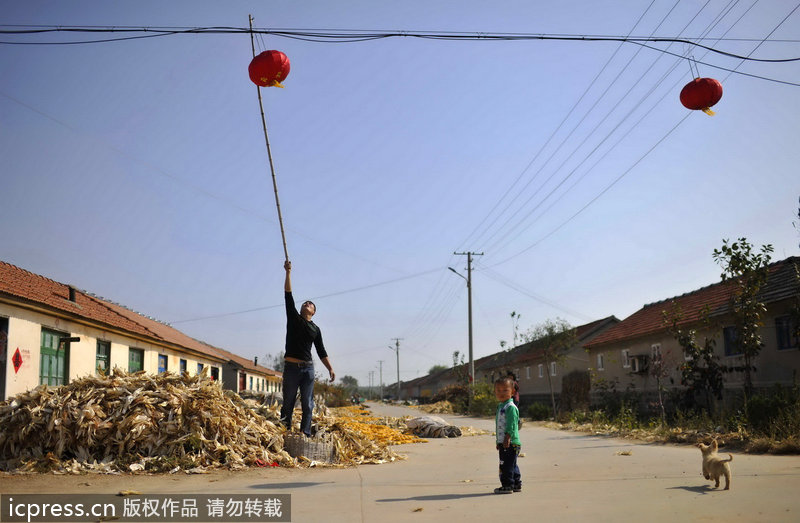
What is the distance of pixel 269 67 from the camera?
8367 millimetres

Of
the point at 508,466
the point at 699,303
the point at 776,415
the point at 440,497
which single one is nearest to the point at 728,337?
the point at 699,303

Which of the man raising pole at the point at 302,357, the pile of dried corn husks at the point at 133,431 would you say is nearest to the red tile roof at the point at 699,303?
the man raising pole at the point at 302,357

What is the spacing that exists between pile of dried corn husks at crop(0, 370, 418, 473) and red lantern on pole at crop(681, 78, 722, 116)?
290 inches

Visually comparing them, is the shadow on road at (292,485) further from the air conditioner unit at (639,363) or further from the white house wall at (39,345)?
the air conditioner unit at (639,363)

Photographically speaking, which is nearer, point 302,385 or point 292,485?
point 292,485

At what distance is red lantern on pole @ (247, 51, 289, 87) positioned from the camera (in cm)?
836

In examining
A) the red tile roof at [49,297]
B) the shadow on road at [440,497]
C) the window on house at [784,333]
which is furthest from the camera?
the window on house at [784,333]

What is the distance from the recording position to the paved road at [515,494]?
19.0 feet

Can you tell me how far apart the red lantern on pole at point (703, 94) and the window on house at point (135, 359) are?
19605mm

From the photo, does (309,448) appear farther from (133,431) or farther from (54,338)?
(54,338)

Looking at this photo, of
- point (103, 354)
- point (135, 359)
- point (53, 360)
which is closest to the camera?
point (53, 360)

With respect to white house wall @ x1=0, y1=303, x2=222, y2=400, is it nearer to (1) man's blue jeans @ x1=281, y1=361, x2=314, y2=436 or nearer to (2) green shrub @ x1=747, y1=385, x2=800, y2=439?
(1) man's blue jeans @ x1=281, y1=361, x2=314, y2=436

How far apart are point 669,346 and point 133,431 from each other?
22.5 metres

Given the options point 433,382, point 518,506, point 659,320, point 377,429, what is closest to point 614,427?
point 377,429
